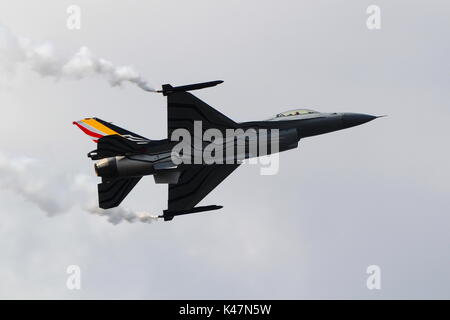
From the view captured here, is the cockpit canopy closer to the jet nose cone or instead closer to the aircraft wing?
the jet nose cone

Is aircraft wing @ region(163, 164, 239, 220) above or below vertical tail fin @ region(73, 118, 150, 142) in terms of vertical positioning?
below

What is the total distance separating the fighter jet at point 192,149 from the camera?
46656 millimetres

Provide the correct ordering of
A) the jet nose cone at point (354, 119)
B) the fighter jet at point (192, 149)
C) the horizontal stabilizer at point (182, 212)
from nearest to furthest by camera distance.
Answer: the fighter jet at point (192, 149) < the horizontal stabilizer at point (182, 212) < the jet nose cone at point (354, 119)

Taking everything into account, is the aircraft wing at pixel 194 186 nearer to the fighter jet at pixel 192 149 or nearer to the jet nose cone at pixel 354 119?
the fighter jet at pixel 192 149

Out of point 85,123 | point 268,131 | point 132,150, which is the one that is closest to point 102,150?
point 132,150

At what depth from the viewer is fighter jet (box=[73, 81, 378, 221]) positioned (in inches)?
1837

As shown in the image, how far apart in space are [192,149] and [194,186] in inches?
114

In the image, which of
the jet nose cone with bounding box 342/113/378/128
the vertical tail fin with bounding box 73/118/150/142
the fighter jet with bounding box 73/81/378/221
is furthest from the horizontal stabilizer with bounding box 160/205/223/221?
the jet nose cone with bounding box 342/113/378/128

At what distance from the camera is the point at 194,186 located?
49688 mm

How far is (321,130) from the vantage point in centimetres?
4881

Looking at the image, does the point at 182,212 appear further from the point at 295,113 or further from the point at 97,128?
the point at 295,113

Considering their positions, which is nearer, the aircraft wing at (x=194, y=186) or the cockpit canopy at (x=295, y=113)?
the cockpit canopy at (x=295, y=113)

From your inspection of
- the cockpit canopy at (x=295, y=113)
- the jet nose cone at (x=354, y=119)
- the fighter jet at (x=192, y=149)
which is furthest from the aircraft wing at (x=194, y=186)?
the jet nose cone at (x=354, y=119)

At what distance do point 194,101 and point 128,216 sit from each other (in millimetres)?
7254
